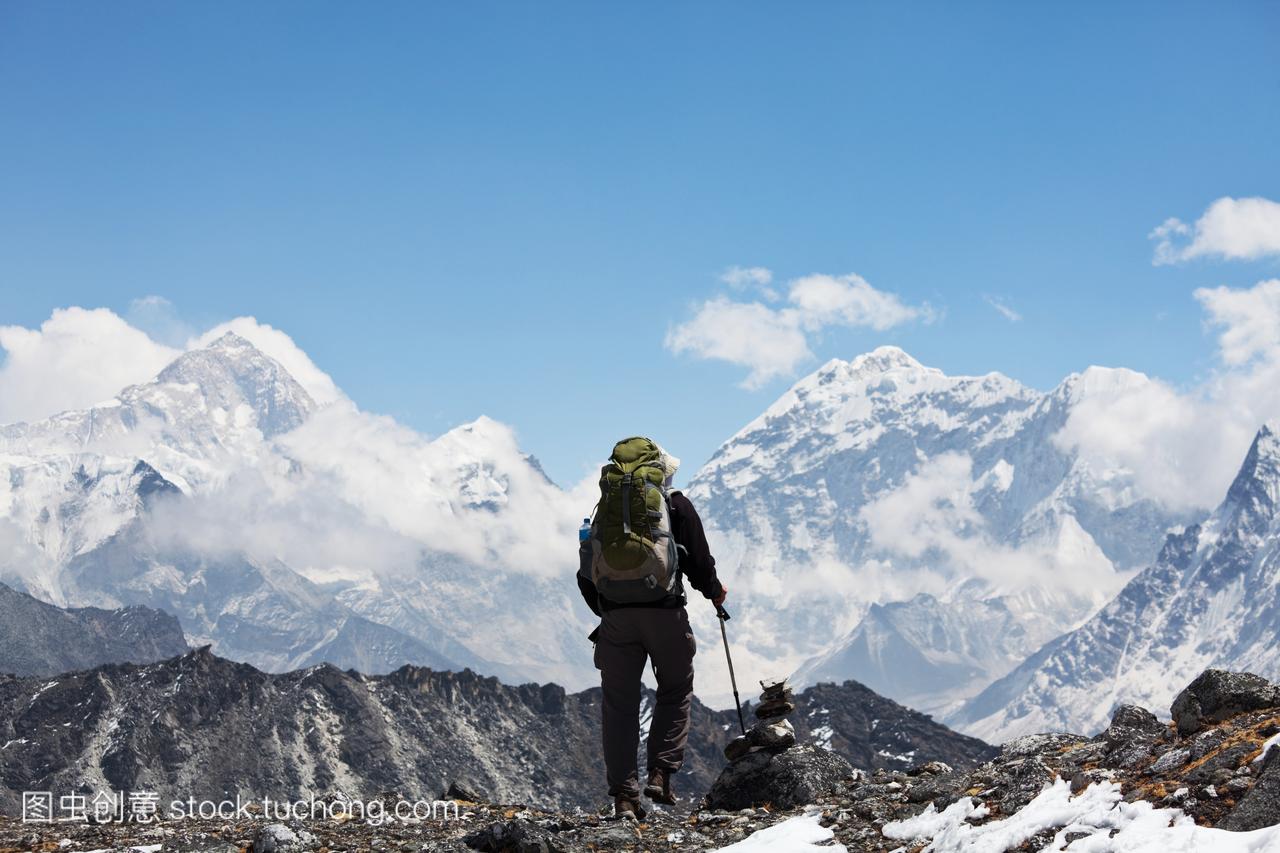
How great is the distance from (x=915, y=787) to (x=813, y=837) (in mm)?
2206

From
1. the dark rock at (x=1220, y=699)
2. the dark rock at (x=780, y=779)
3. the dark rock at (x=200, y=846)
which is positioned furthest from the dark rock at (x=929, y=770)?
the dark rock at (x=200, y=846)

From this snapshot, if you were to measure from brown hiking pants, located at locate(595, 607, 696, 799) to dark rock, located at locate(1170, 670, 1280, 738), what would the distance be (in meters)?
5.68

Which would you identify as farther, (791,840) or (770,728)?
(770,728)

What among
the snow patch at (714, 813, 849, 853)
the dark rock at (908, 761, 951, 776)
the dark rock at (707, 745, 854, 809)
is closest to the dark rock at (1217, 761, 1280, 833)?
the snow patch at (714, 813, 849, 853)

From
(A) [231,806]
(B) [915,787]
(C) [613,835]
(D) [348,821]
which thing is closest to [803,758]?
(B) [915,787]

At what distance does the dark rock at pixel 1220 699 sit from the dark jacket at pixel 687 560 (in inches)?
220

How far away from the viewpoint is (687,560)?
16.5 m

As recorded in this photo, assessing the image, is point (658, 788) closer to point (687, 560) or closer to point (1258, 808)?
point (687, 560)

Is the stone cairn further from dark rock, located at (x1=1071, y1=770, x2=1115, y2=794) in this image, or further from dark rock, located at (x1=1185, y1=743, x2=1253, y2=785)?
dark rock, located at (x1=1185, y1=743, x2=1253, y2=785)

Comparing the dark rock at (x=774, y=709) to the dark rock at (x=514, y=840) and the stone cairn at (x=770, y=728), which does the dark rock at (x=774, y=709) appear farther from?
the dark rock at (x=514, y=840)

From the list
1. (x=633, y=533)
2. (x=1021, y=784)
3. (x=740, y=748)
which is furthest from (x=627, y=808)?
(x=1021, y=784)

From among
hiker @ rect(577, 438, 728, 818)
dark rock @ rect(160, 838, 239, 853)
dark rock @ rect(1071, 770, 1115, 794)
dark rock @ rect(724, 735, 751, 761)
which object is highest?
hiker @ rect(577, 438, 728, 818)

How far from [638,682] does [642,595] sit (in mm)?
1600

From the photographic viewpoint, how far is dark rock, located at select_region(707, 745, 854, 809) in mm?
17766
